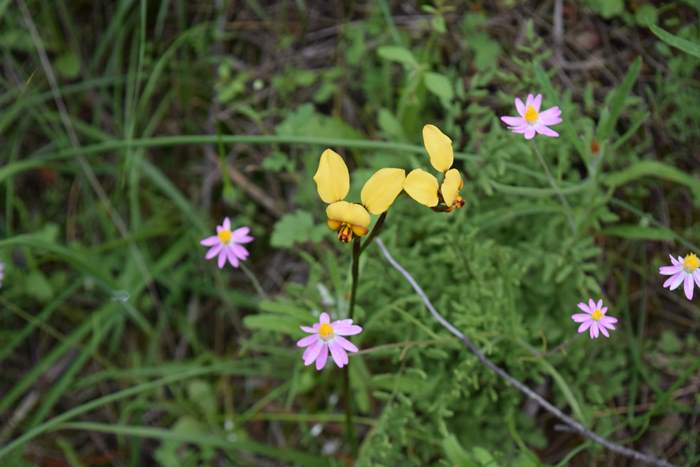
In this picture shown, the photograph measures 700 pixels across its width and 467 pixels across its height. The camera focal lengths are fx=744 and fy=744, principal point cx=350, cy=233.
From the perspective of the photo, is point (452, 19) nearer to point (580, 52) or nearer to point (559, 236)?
point (580, 52)

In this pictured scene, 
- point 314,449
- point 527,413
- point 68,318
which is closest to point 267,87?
point 68,318

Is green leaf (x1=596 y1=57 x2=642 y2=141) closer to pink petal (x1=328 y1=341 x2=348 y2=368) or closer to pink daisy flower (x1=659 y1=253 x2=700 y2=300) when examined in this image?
pink daisy flower (x1=659 y1=253 x2=700 y2=300)

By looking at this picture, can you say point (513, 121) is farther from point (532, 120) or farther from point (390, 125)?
point (390, 125)

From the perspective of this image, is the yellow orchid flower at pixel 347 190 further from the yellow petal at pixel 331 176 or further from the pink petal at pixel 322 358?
the pink petal at pixel 322 358

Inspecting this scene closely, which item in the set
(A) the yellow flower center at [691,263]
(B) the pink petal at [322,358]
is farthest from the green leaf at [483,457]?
(A) the yellow flower center at [691,263]

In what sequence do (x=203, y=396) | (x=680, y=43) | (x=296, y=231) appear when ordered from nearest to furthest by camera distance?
(x=680, y=43) → (x=296, y=231) → (x=203, y=396)

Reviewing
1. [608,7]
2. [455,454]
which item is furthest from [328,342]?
[608,7]
